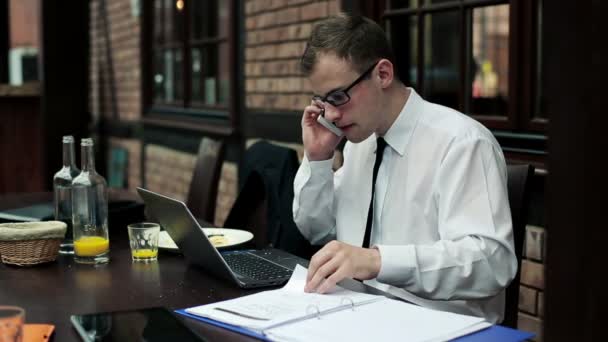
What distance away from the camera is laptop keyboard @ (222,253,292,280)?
1.65 metres

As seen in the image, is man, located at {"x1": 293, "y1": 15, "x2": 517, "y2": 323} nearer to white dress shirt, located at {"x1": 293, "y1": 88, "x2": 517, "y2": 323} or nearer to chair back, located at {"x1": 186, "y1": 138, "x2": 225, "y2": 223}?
white dress shirt, located at {"x1": 293, "y1": 88, "x2": 517, "y2": 323}

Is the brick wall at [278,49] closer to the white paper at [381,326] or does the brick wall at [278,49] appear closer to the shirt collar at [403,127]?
the shirt collar at [403,127]

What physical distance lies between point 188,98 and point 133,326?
181 inches

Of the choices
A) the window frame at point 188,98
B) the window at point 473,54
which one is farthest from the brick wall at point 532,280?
the window frame at point 188,98

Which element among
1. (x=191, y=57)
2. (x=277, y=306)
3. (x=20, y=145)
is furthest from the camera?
(x=20, y=145)

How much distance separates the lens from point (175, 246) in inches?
77.0

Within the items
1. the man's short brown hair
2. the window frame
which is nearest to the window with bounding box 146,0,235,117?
the window frame

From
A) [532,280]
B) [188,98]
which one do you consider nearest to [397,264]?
[532,280]

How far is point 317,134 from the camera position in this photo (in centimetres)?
212

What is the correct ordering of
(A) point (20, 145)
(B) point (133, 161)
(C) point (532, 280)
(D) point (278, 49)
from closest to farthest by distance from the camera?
(C) point (532, 280) → (D) point (278, 49) → (A) point (20, 145) → (B) point (133, 161)

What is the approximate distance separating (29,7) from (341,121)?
6.17 m

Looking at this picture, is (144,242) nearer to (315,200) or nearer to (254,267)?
(254,267)

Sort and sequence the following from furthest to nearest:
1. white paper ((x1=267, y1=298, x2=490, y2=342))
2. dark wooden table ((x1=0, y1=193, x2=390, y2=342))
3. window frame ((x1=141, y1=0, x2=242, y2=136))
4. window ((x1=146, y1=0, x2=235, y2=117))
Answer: window ((x1=146, y1=0, x2=235, y2=117)), window frame ((x1=141, y1=0, x2=242, y2=136)), dark wooden table ((x1=0, y1=193, x2=390, y2=342)), white paper ((x1=267, y1=298, x2=490, y2=342))

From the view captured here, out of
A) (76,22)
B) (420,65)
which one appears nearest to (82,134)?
(76,22)
